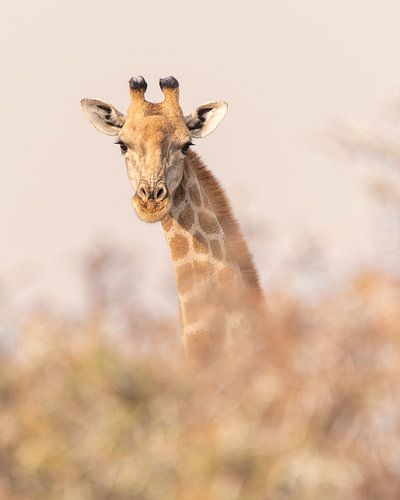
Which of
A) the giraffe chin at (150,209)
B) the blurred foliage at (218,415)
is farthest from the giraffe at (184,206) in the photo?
the blurred foliage at (218,415)

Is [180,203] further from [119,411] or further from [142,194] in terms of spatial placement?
[119,411]

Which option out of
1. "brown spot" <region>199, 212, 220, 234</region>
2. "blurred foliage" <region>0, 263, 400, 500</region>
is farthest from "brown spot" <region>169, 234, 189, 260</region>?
"blurred foliage" <region>0, 263, 400, 500</region>

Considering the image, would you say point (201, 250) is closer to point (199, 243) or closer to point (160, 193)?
point (199, 243)

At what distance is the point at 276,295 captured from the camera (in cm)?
646

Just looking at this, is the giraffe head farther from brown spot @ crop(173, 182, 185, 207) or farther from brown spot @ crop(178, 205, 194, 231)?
brown spot @ crop(178, 205, 194, 231)

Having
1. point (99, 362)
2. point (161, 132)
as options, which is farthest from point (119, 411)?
point (161, 132)

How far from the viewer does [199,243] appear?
12.4 metres

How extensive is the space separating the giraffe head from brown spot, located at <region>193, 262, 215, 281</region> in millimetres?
609

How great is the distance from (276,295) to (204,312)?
4.95 metres

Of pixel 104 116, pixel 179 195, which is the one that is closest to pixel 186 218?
pixel 179 195

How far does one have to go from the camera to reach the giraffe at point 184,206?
11906 millimetres

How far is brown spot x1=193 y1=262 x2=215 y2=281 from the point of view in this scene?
39.6 feet

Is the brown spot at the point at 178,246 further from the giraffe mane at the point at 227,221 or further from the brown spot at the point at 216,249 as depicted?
the giraffe mane at the point at 227,221

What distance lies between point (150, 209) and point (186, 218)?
550 millimetres
